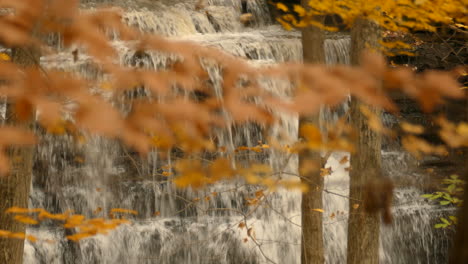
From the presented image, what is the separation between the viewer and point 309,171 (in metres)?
6.08

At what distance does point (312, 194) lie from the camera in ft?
20.5

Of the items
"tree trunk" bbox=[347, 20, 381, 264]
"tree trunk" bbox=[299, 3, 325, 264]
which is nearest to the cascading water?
"tree trunk" bbox=[299, 3, 325, 264]

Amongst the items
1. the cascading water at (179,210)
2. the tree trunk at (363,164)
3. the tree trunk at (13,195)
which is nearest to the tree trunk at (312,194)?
the tree trunk at (363,164)

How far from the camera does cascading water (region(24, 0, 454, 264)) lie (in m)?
8.72

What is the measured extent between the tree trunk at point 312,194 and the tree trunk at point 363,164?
1.49 ft

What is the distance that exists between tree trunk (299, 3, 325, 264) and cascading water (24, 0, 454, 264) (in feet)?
5.37

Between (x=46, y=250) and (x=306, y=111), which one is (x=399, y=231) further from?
(x=306, y=111)

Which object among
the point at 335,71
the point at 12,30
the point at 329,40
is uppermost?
the point at 329,40

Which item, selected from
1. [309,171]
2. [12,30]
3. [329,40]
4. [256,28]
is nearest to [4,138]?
[12,30]

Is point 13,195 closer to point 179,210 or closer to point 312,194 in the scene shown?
point 312,194

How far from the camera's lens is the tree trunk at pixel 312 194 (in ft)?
20.3

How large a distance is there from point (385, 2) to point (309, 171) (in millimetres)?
1905

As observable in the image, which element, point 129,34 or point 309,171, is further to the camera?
point 309,171

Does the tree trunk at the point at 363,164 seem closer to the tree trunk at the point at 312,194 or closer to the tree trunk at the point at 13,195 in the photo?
the tree trunk at the point at 312,194
